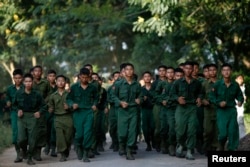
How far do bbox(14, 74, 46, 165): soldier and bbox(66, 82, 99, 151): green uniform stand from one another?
678mm

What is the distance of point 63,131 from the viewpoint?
408 inches

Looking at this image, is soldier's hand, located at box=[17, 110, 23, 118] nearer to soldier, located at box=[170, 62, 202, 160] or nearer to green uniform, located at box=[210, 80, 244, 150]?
soldier, located at box=[170, 62, 202, 160]

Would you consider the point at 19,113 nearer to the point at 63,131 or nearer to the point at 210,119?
the point at 63,131

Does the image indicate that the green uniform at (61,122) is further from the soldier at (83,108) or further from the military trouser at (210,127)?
the military trouser at (210,127)

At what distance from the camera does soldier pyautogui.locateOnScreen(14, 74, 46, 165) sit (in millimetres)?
9961

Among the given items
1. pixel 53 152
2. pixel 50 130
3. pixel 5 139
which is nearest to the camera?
pixel 53 152

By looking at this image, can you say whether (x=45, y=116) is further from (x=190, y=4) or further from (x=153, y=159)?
(x=190, y=4)

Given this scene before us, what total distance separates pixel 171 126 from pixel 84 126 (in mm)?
1862

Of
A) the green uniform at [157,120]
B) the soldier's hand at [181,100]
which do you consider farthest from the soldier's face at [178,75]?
the green uniform at [157,120]

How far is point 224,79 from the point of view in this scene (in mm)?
9586

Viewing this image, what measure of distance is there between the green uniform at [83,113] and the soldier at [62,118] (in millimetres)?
198

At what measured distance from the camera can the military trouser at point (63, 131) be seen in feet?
33.7

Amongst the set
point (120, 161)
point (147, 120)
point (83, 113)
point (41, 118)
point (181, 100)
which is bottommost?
point (120, 161)

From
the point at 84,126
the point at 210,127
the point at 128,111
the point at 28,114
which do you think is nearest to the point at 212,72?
the point at 210,127
